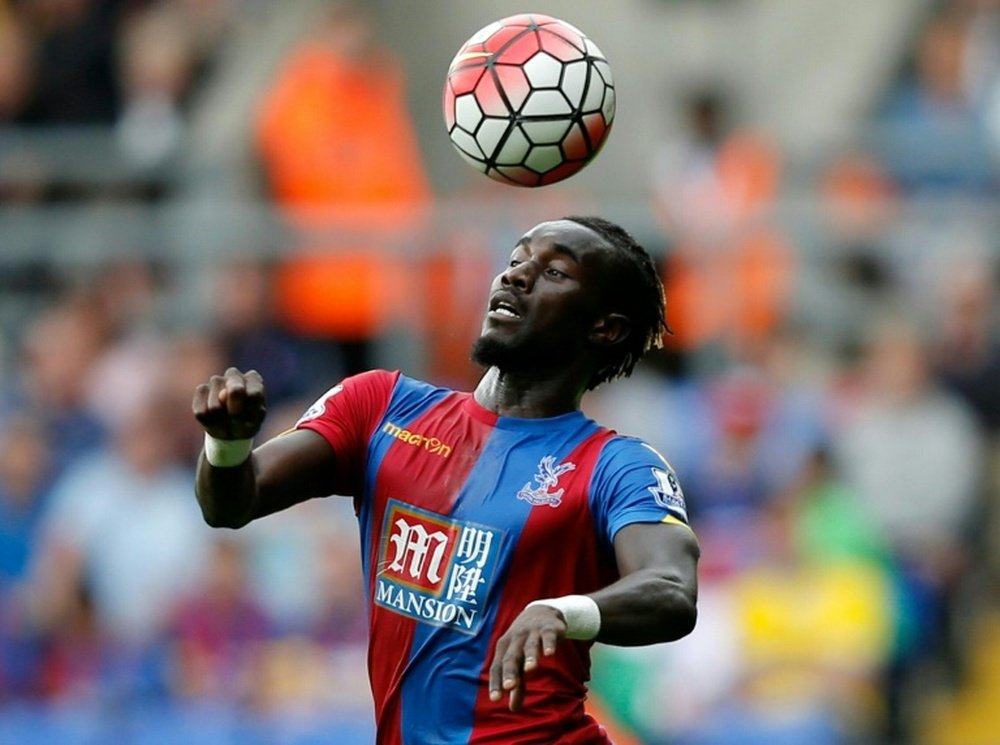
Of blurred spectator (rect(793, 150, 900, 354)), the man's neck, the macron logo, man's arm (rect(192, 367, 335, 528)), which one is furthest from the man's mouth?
blurred spectator (rect(793, 150, 900, 354))

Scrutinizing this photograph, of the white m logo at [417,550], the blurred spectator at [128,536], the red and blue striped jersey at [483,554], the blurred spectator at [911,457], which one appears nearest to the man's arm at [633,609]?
the red and blue striped jersey at [483,554]

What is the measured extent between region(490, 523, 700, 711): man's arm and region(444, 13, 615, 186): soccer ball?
1490 millimetres

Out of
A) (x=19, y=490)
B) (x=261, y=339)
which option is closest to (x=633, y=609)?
(x=261, y=339)

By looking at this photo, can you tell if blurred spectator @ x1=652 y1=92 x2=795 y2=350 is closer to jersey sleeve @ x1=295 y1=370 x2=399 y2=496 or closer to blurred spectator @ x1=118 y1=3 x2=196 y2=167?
blurred spectator @ x1=118 y1=3 x2=196 y2=167

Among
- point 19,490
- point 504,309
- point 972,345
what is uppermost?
point 504,309

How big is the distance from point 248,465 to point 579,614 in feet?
3.89

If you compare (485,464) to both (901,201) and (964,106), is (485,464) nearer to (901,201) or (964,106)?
(901,201)

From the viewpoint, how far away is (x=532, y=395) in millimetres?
6668

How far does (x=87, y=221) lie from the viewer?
42.7 ft

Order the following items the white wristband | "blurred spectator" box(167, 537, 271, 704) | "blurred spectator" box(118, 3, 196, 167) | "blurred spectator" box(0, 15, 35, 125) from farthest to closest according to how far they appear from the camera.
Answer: "blurred spectator" box(0, 15, 35, 125)
"blurred spectator" box(118, 3, 196, 167)
"blurred spectator" box(167, 537, 271, 704)
the white wristband

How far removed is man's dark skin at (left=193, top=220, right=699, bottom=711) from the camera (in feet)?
19.1

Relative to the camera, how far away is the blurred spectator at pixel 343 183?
1270cm

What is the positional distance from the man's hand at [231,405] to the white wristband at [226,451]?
37 mm

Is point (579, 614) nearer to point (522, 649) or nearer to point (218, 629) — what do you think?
point (522, 649)
